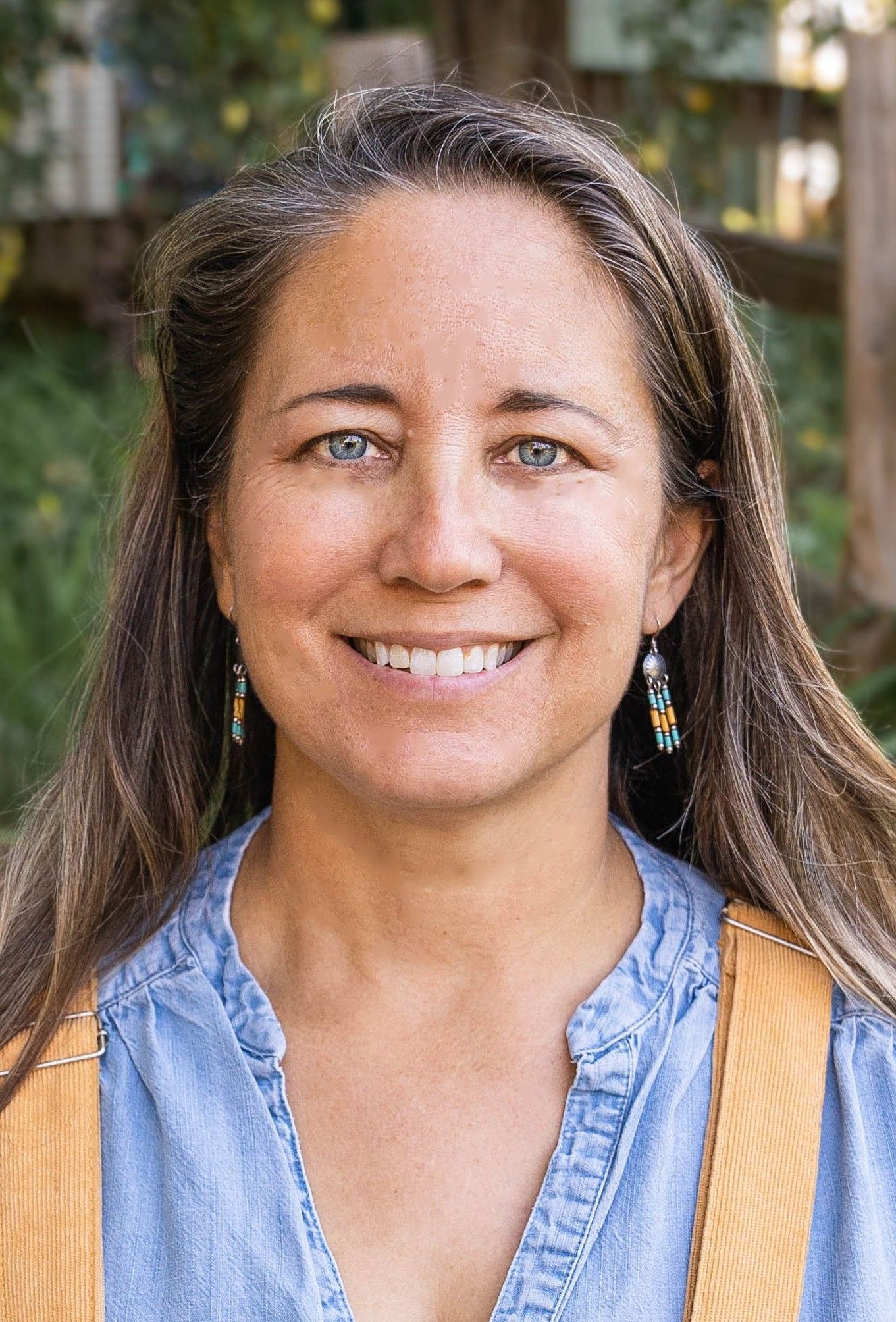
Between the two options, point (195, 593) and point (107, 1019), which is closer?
point (107, 1019)

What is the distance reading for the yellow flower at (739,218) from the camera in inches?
284

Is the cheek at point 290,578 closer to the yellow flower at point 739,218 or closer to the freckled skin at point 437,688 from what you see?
the freckled skin at point 437,688

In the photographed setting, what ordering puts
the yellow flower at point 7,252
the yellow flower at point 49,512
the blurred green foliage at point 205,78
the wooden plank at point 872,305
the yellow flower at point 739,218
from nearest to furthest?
1. the wooden plank at point 872,305
2. the yellow flower at point 49,512
3. the blurred green foliage at point 205,78
4. the yellow flower at point 7,252
5. the yellow flower at point 739,218

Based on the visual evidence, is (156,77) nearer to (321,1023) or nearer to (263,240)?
(263,240)

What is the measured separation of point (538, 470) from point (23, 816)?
2.93ft

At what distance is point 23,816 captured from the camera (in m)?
2.15

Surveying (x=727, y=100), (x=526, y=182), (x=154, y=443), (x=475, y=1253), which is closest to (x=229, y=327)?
(x=154, y=443)

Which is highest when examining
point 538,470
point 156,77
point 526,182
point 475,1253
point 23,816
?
point 156,77

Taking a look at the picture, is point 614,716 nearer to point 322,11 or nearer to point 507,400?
point 507,400

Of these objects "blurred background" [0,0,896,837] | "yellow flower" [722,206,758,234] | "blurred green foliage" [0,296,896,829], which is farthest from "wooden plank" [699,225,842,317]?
Answer: "yellow flower" [722,206,758,234]

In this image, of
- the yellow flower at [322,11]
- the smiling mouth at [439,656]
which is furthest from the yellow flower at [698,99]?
the smiling mouth at [439,656]

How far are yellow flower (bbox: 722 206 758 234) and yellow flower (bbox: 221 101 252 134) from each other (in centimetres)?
210

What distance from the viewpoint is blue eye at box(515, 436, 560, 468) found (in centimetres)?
170

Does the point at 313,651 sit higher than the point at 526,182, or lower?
lower
